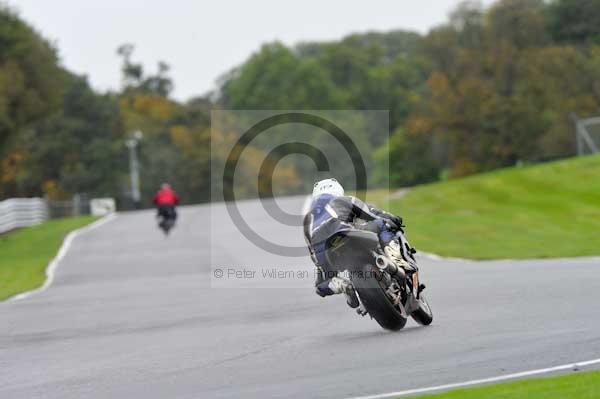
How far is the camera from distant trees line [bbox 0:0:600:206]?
206 ft

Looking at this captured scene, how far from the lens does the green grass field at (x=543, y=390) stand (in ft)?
23.2

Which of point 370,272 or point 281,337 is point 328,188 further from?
point 281,337

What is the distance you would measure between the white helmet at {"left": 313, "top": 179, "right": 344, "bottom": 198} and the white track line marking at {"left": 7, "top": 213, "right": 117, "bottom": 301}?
933cm

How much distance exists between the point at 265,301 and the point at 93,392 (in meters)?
6.93

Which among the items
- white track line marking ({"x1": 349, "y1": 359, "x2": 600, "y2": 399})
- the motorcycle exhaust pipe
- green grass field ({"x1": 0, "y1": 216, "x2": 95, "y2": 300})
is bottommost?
green grass field ({"x1": 0, "y1": 216, "x2": 95, "y2": 300})

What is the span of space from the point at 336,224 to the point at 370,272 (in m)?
0.58

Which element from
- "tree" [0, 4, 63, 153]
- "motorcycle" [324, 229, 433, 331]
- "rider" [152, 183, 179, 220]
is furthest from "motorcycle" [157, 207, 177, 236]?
"motorcycle" [324, 229, 433, 331]

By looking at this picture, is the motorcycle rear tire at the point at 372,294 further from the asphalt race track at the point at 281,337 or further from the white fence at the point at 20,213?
the white fence at the point at 20,213

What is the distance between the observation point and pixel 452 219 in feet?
112

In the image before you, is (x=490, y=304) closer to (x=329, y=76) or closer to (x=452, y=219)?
(x=452, y=219)

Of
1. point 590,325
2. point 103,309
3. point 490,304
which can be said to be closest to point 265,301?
point 103,309

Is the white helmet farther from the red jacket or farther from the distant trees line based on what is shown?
the distant trees line

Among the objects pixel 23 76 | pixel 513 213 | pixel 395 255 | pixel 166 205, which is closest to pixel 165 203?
pixel 166 205

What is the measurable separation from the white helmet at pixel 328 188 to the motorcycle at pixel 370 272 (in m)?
0.58
